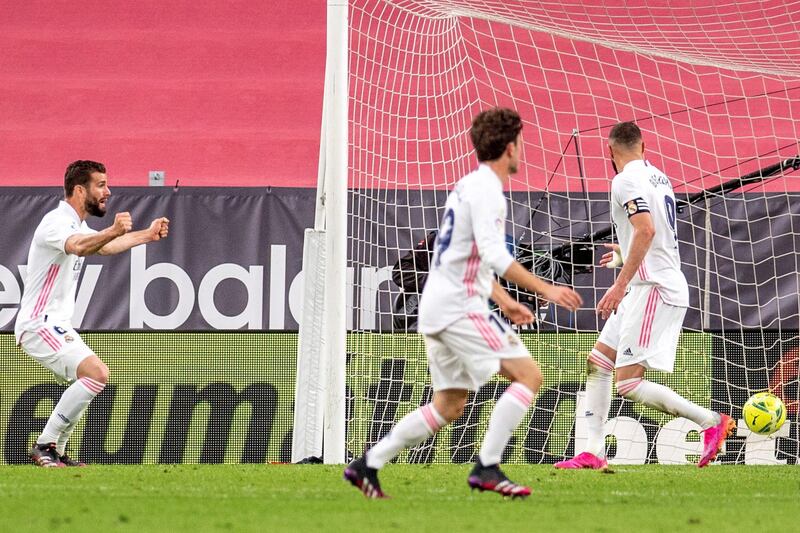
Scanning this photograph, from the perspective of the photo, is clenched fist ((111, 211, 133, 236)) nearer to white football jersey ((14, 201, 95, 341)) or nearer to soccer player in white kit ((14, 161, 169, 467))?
soccer player in white kit ((14, 161, 169, 467))

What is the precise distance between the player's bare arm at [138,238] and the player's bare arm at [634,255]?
263 cm

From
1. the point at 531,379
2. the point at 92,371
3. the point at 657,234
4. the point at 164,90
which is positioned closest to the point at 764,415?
the point at 657,234

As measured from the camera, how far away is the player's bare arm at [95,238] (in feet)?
23.8

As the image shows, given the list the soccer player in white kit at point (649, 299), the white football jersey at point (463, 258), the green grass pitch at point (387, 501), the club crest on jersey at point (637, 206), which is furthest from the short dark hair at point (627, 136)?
the white football jersey at point (463, 258)

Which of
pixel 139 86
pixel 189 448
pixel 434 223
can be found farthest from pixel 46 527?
pixel 139 86

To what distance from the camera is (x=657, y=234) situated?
7086mm

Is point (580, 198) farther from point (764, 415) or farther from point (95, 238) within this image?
point (95, 238)

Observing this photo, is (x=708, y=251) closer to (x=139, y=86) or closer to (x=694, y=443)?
(x=694, y=443)

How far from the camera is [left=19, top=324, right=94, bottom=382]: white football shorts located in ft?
24.9

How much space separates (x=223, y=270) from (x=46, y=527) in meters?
7.04

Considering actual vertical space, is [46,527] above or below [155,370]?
below

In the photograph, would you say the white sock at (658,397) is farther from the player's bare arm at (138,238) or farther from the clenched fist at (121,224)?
the clenched fist at (121,224)

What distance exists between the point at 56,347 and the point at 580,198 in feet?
16.4

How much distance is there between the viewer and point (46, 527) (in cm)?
419
